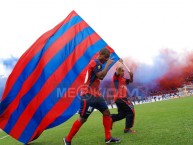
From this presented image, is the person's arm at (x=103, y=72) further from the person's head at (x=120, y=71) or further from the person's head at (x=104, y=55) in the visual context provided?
the person's head at (x=120, y=71)

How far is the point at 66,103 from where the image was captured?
8.36 meters

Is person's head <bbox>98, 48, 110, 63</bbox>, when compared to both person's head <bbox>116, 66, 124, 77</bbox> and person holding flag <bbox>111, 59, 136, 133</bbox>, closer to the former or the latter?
person's head <bbox>116, 66, 124, 77</bbox>

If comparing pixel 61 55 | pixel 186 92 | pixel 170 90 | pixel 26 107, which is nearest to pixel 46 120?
pixel 26 107

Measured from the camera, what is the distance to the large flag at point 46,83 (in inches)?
330

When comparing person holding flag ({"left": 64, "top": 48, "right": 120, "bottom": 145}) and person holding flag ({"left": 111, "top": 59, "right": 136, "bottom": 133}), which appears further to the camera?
person holding flag ({"left": 111, "top": 59, "right": 136, "bottom": 133})

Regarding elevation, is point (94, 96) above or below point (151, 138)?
above

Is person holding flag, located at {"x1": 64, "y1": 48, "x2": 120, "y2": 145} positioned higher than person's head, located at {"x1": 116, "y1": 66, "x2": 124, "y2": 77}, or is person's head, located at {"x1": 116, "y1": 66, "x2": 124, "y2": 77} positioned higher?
person's head, located at {"x1": 116, "y1": 66, "x2": 124, "y2": 77}

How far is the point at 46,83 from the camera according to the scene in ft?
27.6

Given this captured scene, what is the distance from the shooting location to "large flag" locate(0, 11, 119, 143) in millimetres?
8391

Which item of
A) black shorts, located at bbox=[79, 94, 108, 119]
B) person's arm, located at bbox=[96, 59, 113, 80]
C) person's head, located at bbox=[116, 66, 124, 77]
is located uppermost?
person's head, located at bbox=[116, 66, 124, 77]

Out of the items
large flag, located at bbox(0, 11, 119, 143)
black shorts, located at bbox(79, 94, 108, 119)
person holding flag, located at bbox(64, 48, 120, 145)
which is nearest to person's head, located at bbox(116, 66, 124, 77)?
large flag, located at bbox(0, 11, 119, 143)

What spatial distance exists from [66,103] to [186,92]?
3701cm

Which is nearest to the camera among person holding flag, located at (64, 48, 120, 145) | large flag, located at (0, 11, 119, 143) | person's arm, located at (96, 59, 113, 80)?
person's arm, located at (96, 59, 113, 80)

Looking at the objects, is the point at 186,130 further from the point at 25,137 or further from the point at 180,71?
the point at 180,71
